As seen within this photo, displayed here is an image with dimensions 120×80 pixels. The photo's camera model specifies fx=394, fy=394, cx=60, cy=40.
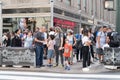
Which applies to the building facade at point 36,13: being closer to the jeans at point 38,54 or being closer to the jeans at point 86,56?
the jeans at point 38,54

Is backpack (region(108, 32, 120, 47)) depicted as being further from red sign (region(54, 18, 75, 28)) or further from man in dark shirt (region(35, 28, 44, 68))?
red sign (region(54, 18, 75, 28))

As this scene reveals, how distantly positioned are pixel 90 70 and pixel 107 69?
79 cm

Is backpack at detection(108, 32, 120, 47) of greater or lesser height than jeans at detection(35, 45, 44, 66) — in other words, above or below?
above

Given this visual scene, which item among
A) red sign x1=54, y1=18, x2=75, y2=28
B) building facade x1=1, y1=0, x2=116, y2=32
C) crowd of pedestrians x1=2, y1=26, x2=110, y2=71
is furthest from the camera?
red sign x1=54, y1=18, x2=75, y2=28

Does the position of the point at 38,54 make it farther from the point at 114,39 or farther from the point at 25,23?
the point at 25,23

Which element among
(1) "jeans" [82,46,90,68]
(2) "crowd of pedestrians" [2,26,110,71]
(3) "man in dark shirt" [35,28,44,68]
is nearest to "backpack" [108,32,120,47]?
(2) "crowd of pedestrians" [2,26,110,71]

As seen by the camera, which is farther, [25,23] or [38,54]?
[25,23]

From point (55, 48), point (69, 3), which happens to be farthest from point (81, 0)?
point (55, 48)

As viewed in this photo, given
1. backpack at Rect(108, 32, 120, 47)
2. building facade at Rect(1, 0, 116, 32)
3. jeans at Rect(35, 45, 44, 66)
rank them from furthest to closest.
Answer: building facade at Rect(1, 0, 116, 32)
backpack at Rect(108, 32, 120, 47)
jeans at Rect(35, 45, 44, 66)

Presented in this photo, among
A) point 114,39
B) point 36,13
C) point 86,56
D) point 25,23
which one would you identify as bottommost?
point 86,56

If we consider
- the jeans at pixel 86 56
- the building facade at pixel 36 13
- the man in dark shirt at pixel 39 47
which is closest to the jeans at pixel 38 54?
the man in dark shirt at pixel 39 47

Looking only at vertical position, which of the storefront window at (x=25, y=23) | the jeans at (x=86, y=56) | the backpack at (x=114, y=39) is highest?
the storefront window at (x=25, y=23)

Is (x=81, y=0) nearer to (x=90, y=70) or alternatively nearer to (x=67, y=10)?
(x=67, y=10)

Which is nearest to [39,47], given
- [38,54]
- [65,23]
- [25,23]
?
[38,54]
